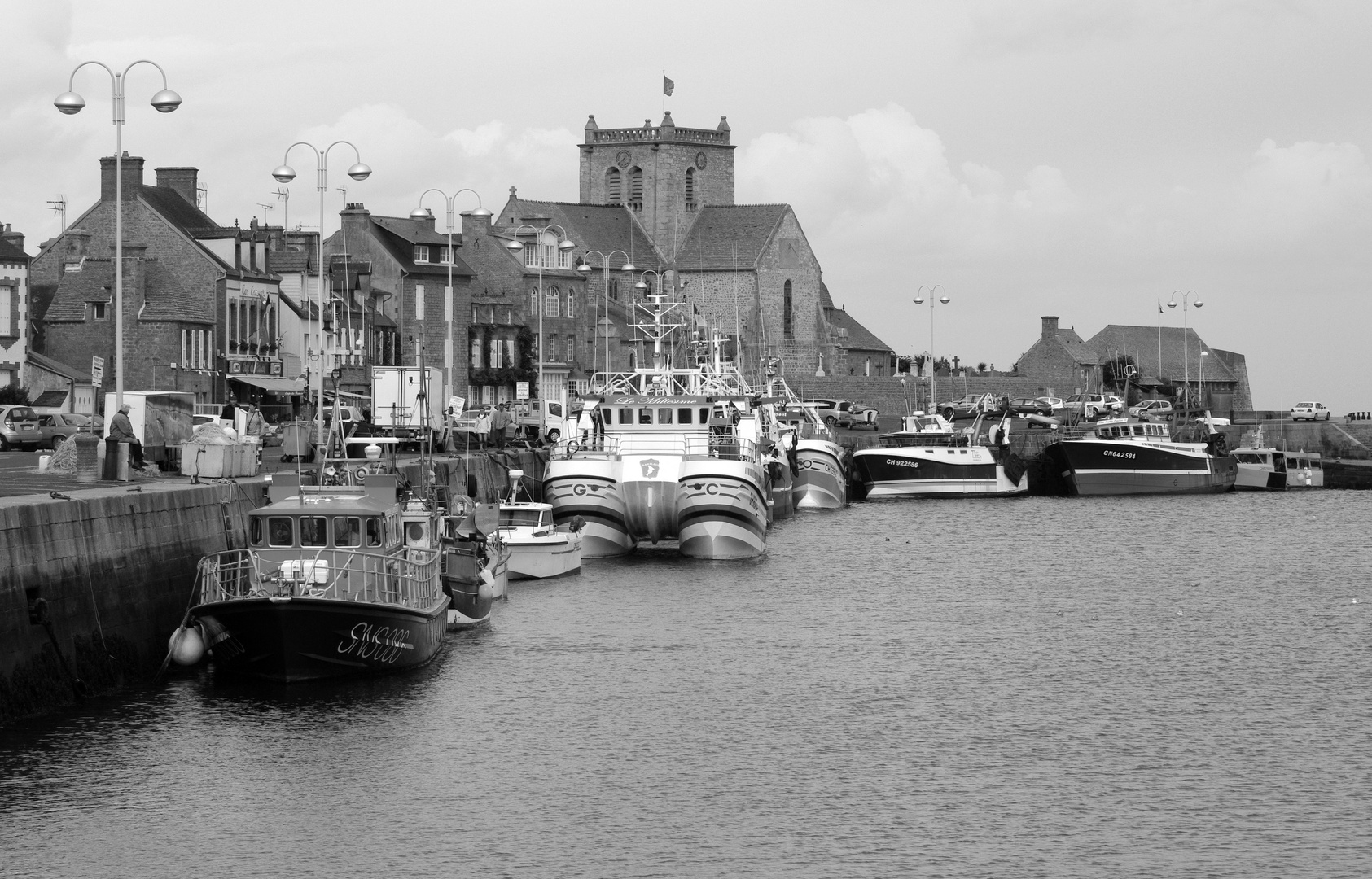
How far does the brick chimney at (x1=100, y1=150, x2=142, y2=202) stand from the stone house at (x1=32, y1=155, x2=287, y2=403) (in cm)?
4

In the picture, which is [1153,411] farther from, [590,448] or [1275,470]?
[590,448]

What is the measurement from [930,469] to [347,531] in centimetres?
5365

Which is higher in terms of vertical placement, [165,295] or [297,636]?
[165,295]

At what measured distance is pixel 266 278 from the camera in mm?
74188

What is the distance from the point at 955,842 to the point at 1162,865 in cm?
222

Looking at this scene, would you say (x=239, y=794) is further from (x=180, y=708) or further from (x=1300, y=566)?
(x=1300, y=566)

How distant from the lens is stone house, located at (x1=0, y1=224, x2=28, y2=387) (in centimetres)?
6397

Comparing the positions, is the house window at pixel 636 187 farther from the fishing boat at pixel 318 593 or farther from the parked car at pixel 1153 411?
the fishing boat at pixel 318 593

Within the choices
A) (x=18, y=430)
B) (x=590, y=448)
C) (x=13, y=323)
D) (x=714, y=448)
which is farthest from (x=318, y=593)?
(x=13, y=323)

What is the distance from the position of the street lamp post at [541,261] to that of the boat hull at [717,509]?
12705mm

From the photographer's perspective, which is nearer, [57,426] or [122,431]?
[122,431]

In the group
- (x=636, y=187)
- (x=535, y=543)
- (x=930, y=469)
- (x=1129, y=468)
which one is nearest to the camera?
(x=535, y=543)

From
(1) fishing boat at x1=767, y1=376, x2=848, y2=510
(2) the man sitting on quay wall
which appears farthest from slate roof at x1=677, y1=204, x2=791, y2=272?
(2) the man sitting on quay wall

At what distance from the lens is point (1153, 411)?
349 feet
